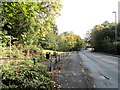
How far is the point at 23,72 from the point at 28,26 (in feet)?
72.2

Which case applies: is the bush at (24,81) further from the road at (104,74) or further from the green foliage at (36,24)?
the green foliage at (36,24)

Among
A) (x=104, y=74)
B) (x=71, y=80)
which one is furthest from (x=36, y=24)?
(x=71, y=80)

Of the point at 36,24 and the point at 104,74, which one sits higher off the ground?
the point at 36,24

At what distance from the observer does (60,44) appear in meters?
96.4

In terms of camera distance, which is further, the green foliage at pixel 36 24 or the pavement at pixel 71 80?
the green foliage at pixel 36 24

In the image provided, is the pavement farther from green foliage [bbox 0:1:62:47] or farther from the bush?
green foliage [bbox 0:1:62:47]

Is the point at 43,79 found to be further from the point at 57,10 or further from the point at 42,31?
the point at 42,31

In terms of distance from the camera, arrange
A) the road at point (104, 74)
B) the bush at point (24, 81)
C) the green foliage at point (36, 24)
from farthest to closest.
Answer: the green foliage at point (36, 24), the road at point (104, 74), the bush at point (24, 81)

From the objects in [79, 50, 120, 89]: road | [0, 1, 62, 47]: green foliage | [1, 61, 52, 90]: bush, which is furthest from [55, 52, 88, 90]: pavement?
[0, 1, 62, 47]: green foliage

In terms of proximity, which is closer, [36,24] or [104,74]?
[104,74]

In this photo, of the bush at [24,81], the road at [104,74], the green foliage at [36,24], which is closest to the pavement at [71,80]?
the road at [104,74]

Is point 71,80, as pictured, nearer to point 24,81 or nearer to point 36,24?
point 24,81

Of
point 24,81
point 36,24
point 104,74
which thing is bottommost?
point 104,74

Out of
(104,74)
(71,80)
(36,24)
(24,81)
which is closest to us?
(24,81)
